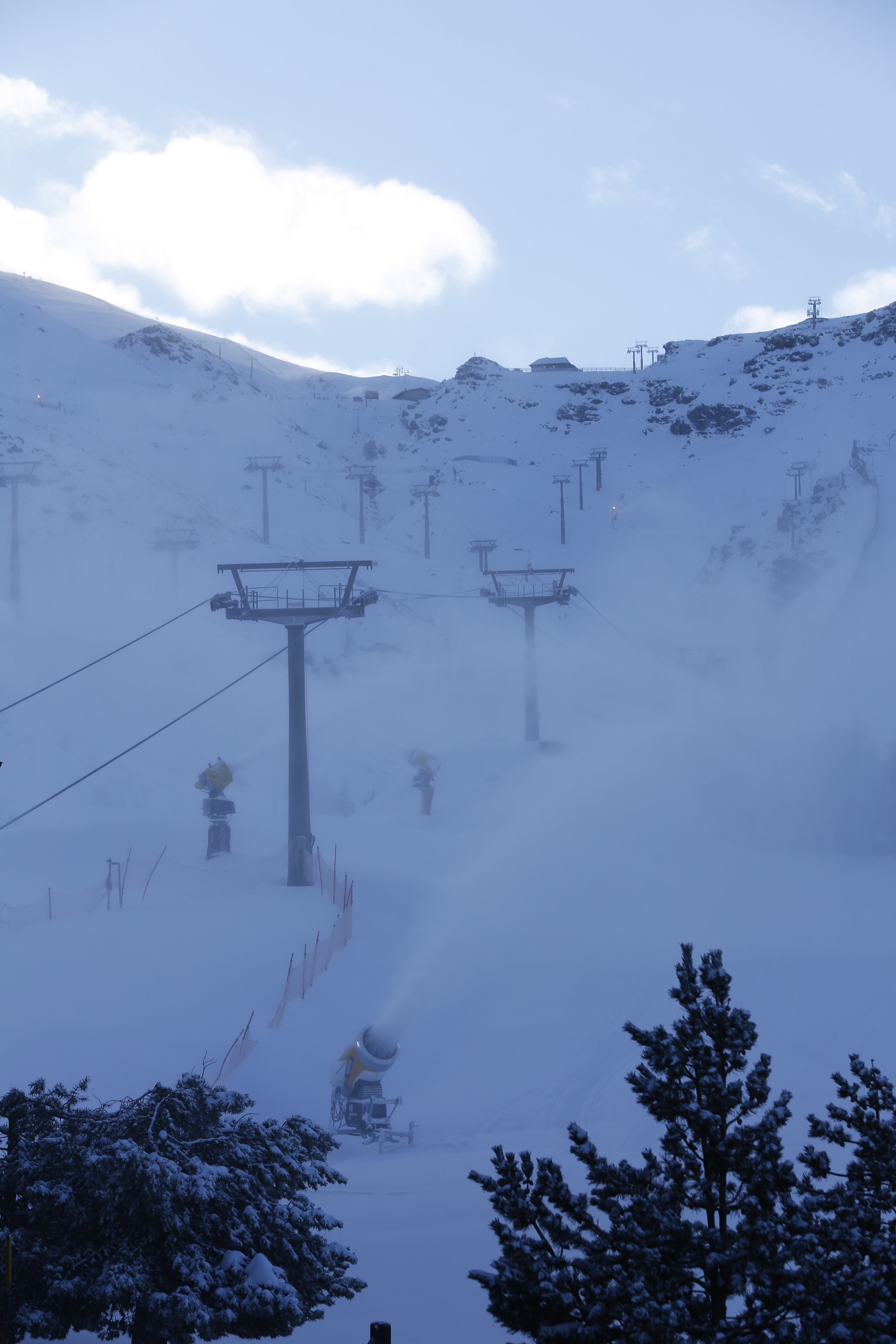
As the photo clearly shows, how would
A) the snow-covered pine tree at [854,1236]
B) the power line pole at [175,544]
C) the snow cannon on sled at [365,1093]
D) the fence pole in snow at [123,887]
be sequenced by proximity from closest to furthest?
1. the snow-covered pine tree at [854,1236]
2. the snow cannon on sled at [365,1093]
3. the fence pole in snow at [123,887]
4. the power line pole at [175,544]

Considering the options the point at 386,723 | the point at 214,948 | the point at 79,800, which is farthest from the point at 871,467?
the point at 214,948

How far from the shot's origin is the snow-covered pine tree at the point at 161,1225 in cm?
854

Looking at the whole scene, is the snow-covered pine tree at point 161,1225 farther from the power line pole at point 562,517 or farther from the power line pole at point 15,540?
the power line pole at point 562,517

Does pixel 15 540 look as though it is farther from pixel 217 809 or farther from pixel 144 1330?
pixel 144 1330

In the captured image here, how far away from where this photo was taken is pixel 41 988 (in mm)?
20703

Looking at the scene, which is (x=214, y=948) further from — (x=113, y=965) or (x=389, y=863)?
(x=389, y=863)

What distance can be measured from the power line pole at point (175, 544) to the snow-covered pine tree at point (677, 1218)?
2378 inches

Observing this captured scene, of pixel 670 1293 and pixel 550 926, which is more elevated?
pixel 670 1293

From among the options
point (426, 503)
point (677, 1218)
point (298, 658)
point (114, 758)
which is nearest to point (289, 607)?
point (298, 658)

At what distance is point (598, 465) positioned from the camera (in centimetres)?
12250

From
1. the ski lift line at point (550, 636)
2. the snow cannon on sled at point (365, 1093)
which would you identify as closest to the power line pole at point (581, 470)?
the ski lift line at point (550, 636)

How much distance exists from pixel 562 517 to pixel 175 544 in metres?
45.9

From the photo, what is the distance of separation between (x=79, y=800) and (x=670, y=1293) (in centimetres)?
4337

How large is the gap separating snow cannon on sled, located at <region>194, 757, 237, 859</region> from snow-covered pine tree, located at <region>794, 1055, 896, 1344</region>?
27220mm
